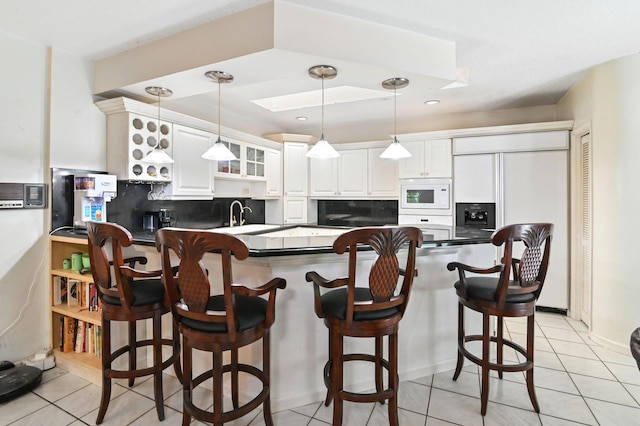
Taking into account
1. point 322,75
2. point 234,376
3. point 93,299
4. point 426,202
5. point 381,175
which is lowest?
point 234,376

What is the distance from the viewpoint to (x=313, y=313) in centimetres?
202

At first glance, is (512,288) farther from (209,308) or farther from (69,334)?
(69,334)

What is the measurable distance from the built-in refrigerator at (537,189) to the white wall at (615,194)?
0.55 meters

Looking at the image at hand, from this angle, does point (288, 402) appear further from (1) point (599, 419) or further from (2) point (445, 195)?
(2) point (445, 195)

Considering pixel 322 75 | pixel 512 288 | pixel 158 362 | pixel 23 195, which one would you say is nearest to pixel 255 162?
pixel 322 75

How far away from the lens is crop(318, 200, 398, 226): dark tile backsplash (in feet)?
16.3

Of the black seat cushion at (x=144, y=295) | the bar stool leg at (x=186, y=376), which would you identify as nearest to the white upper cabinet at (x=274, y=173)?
the black seat cushion at (x=144, y=295)

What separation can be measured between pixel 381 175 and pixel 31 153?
12.4ft

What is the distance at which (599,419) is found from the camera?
1842 mm

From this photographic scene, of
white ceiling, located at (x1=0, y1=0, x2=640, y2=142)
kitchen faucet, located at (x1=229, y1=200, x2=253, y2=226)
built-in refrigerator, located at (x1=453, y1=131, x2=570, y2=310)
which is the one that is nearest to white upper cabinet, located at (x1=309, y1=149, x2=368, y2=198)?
kitchen faucet, located at (x1=229, y1=200, x2=253, y2=226)

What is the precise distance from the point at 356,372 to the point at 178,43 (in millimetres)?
2589

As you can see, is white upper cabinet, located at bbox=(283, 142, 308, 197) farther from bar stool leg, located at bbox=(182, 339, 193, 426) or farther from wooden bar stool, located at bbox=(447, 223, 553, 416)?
bar stool leg, located at bbox=(182, 339, 193, 426)

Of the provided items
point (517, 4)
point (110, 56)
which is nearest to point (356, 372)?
point (517, 4)

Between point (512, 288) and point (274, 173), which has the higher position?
point (274, 173)
